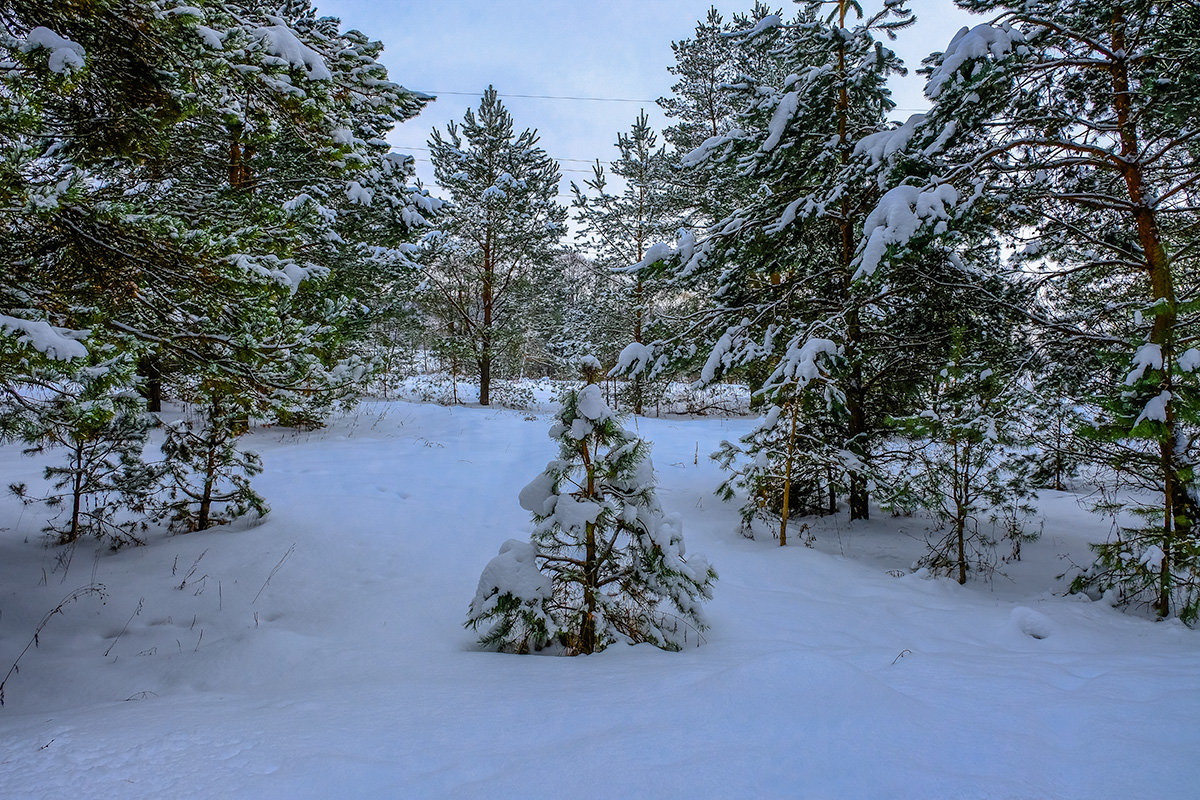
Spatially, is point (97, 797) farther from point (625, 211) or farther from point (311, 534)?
point (625, 211)

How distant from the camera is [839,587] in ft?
15.3

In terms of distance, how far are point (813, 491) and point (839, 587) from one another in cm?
265

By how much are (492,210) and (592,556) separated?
1438 centimetres

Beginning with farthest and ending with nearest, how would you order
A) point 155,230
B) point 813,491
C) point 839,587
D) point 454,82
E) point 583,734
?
1. point 454,82
2. point 813,491
3. point 839,587
4. point 155,230
5. point 583,734

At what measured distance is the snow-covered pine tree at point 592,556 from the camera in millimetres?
2932

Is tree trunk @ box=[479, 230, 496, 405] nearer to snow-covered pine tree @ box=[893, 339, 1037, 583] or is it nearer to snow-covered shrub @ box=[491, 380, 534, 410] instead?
snow-covered shrub @ box=[491, 380, 534, 410]

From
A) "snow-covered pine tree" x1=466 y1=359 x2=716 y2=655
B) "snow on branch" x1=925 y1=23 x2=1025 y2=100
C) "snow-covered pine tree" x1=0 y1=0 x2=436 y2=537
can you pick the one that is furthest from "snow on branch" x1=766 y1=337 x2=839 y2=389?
"snow-covered pine tree" x1=0 y1=0 x2=436 y2=537

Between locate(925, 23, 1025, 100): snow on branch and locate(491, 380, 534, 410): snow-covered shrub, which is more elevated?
locate(925, 23, 1025, 100): snow on branch

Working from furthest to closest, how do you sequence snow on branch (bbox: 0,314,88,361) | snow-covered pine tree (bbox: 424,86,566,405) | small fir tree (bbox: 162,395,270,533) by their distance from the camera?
snow-covered pine tree (bbox: 424,86,566,405), small fir tree (bbox: 162,395,270,533), snow on branch (bbox: 0,314,88,361)

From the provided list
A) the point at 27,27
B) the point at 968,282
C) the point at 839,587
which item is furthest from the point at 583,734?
the point at 968,282

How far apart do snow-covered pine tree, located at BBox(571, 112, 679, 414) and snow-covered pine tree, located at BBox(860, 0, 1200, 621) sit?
11.2 meters

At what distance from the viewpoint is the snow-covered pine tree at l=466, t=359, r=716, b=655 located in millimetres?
2932

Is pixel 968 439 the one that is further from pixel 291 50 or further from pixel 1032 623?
pixel 291 50

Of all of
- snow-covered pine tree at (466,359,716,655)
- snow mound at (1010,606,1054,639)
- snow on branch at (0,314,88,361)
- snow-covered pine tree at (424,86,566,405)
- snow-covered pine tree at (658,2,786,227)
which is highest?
snow-covered pine tree at (658,2,786,227)
